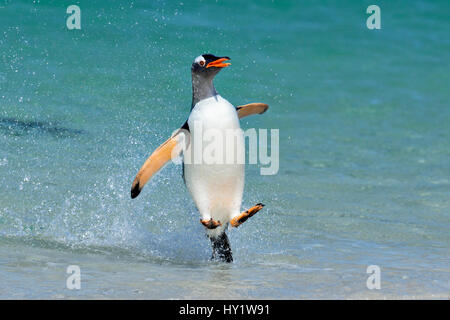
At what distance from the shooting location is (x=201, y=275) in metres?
4.20

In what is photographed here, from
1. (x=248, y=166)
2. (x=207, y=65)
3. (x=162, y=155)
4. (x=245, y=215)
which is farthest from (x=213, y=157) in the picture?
(x=248, y=166)

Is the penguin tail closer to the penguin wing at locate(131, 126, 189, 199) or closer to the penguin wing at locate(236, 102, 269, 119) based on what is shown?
the penguin wing at locate(131, 126, 189, 199)

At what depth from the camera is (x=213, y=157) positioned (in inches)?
180

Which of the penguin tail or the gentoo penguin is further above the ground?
the gentoo penguin

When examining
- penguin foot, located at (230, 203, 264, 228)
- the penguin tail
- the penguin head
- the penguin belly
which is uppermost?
the penguin head

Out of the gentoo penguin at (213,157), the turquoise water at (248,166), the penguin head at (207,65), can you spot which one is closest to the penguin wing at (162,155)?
the gentoo penguin at (213,157)

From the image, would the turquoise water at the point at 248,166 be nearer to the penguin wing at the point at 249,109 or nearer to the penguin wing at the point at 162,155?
the penguin wing at the point at 162,155

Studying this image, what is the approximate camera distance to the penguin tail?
185 inches

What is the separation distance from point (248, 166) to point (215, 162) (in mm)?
3362

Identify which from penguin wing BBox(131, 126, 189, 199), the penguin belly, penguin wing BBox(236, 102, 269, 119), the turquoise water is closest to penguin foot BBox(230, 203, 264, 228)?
the penguin belly

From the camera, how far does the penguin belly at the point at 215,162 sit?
4512mm

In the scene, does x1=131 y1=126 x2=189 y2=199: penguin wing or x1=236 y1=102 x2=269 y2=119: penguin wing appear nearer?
x1=131 y1=126 x2=189 y2=199: penguin wing

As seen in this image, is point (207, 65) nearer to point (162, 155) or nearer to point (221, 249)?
point (162, 155)

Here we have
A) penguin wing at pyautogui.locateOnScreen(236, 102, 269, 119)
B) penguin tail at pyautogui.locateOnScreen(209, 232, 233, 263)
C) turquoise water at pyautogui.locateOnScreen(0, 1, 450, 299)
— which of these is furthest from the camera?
penguin wing at pyautogui.locateOnScreen(236, 102, 269, 119)
